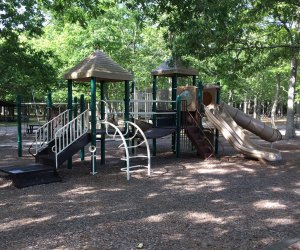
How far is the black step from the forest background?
4.95m

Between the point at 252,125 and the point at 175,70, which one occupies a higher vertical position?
the point at 175,70

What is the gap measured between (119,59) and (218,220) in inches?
956

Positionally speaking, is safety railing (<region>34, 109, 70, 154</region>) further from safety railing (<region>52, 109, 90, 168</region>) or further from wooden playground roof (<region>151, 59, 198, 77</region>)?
wooden playground roof (<region>151, 59, 198, 77</region>)

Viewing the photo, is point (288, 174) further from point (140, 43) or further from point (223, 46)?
point (140, 43)

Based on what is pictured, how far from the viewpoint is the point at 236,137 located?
1162 cm

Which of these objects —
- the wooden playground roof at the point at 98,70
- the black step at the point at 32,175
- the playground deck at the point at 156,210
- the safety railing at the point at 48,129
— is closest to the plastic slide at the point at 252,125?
the playground deck at the point at 156,210

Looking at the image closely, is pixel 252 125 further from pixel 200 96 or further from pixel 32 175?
pixel 32 175

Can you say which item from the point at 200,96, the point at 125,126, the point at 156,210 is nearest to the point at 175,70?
the point at 200,96

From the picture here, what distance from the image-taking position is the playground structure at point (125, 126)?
347 inches

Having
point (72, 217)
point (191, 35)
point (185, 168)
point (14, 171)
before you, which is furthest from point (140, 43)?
point (72, 217)

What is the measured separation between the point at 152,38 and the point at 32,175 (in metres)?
25.6

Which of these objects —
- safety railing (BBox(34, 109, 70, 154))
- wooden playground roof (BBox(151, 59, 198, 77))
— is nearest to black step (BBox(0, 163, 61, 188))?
safety railing (BBox(34, 109, 70, 154))

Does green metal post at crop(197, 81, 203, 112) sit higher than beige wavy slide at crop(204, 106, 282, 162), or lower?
higher

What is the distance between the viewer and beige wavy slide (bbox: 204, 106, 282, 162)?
430 inches
